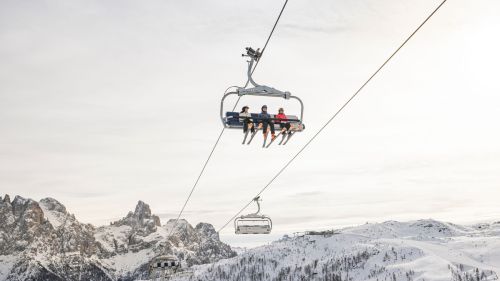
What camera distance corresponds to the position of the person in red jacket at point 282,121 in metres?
22.8

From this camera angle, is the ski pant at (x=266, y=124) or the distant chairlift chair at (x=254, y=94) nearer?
the distant chairlift chair at (x=254, y=94)

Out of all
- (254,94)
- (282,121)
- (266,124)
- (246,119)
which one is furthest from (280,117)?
(254,94)

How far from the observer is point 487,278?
18788 cm

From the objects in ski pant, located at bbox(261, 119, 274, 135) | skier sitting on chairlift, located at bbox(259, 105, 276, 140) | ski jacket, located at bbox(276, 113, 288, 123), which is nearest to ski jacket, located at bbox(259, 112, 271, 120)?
skier sitting on chairlift, located at bbox(259, 105, 276, 140)

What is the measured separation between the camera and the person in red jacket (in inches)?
900

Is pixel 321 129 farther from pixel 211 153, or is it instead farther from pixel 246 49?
pixel 211 153

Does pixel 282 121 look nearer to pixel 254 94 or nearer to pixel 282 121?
pixel 282 121

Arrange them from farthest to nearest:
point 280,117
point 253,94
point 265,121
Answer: point 280,117
point 265,121
point 253,94

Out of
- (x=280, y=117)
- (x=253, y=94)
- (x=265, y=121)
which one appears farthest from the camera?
(x=280, y=117)

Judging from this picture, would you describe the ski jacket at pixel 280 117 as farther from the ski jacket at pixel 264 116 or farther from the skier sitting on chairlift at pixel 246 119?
the skier sitting on chairlift at pixel 246 119

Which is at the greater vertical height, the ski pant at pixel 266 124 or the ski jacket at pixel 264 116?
the ski jacket at pixel 264 116

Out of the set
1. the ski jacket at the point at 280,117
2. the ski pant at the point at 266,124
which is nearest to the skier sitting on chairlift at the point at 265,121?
the ski pant at the point at 266,124

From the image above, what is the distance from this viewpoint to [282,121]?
22859 mm

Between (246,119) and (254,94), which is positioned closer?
(254,94)
